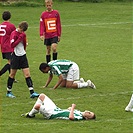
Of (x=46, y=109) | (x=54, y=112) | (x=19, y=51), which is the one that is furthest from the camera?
(x=19, y=51)

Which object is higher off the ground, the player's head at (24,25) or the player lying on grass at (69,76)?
the player's head at (24,25)

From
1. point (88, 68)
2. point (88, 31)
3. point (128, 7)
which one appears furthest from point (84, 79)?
point (128, 7)

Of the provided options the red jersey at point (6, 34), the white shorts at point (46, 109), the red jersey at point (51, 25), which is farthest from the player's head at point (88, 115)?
the red jersey at point (51, 25)

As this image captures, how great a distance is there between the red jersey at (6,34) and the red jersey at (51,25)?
6.16ft

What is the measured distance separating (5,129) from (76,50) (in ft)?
37.9

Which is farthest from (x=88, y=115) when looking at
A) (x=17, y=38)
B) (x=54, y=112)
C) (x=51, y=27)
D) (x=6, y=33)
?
(x=51, y=27)

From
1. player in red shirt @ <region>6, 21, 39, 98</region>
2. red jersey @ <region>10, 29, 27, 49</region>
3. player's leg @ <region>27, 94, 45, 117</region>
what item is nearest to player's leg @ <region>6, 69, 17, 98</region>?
player in red shirt @ <region>6, 21, 39, 98</region>

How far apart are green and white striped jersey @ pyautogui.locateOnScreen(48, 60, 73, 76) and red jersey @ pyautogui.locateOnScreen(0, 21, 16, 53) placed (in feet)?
4.74

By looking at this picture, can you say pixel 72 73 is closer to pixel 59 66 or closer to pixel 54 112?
pixel 59 66

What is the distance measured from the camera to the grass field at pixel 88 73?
11.5 metres

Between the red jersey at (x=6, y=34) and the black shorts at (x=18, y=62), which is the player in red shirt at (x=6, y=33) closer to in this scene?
the red jersey at (x=6, y=34)

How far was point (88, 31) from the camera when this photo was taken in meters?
28.0

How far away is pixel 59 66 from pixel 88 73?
9.02 feet

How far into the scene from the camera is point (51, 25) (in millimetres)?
17828
